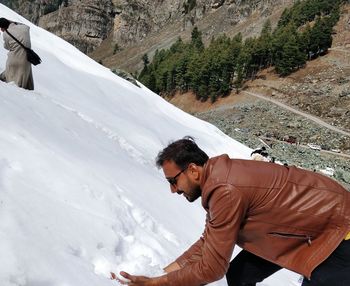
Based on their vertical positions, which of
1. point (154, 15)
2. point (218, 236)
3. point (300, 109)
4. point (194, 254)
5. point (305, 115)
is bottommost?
point (154, 15)

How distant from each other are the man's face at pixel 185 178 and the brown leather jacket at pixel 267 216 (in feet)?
0.20

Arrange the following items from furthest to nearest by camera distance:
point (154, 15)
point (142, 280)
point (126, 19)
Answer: point (126, 19) < point (154, 15) < point (142, 280)

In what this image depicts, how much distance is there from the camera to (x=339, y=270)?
3006 millimetres

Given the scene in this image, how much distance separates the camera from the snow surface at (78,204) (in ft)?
12.6

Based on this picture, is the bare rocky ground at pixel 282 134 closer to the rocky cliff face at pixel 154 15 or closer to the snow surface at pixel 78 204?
the snow surface at pixel 78 204

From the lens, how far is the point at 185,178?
2.88 metres

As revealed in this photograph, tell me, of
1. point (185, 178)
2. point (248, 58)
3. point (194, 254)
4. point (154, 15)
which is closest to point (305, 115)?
point (248, 58)

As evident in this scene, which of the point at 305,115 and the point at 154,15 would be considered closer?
the point at 305,115

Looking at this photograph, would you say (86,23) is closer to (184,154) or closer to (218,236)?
(184,154)

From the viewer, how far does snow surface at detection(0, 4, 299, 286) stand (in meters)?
3.85

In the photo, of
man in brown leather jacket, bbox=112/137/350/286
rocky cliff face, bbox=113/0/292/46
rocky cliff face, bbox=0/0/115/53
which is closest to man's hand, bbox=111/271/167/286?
man in brown leather jacket, bbox=112/137/350/286

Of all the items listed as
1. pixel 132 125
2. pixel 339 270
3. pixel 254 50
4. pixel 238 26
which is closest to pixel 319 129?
pixel 254 50

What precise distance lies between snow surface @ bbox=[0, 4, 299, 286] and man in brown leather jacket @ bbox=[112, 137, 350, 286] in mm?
1065

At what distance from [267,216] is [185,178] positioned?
21.8 inches
